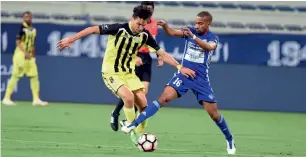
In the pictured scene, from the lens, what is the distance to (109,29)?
39.5 ft

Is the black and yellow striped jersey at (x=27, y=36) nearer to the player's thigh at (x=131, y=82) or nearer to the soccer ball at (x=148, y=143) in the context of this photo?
the player's thigh at (x=131, y=82)

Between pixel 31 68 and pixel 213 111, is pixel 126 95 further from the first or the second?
pixel 31 68

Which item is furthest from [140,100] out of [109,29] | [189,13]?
[189,13]

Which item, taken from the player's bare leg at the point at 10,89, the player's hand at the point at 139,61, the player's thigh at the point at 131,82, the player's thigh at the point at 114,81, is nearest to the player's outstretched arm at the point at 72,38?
the player's thigh at the point at 114,81

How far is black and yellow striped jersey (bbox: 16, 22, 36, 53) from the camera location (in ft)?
67.8

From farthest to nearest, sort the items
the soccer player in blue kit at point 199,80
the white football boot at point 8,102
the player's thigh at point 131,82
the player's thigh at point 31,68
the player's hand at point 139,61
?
1. the player's thigh at point 31,68
2. the white football boot at point 8,102
3. the player's hand at point 139,61
4. the player's thigh at point 131,82
5. the soccer player in blue kit at point 199,80

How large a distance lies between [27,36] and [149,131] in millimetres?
6490

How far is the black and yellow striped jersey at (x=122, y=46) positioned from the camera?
1214 centimetres

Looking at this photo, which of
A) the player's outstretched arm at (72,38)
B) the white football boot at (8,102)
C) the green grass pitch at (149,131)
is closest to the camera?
the player's outstretched arm at (72,38)

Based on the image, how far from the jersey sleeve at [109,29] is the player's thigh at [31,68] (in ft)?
29.2

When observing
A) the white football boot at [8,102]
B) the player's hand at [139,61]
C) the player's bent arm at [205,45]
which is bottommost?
the white football boot at [8,102]

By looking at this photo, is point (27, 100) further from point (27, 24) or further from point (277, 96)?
point (277, 96)

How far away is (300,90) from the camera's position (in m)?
21.1

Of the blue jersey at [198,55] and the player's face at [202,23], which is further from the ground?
the player's face at [202,23]
